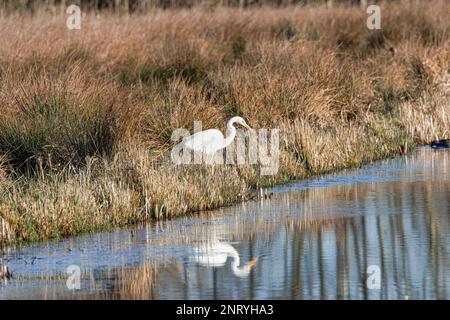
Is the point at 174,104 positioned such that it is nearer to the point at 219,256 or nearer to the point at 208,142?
the point at 208,142

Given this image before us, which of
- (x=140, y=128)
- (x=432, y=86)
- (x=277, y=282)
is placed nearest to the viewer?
(x=277, y=282)

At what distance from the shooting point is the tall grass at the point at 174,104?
35.8 ft

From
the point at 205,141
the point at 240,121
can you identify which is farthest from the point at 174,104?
the point at 205,141

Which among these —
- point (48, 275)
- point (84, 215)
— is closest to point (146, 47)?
point (84, 215)

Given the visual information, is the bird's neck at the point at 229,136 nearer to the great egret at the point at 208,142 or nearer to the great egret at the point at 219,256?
the great egret at the point at 208,142

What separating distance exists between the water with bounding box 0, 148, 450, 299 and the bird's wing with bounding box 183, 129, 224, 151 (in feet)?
3.34

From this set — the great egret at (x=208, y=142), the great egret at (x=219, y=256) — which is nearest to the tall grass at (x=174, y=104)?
the great egret at (x=208, y=142)

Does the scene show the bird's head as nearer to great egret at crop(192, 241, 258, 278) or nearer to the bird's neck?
the bird's neck

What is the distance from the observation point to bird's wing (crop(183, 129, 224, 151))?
12504mm

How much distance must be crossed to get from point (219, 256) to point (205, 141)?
349cm

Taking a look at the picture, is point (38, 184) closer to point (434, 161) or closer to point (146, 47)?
point (434, 161)

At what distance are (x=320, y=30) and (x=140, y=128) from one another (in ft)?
31.3

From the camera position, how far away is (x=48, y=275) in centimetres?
873

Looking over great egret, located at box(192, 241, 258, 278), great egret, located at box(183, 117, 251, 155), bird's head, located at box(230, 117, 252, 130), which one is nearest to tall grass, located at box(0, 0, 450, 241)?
great egret, located at box(183, 117, 251, 155)
